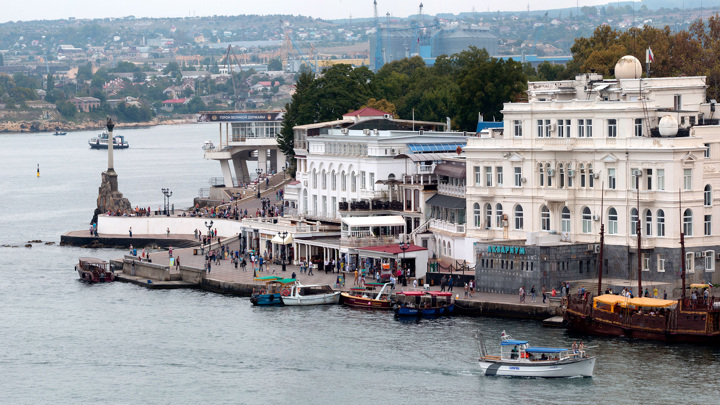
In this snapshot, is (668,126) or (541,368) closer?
(541,368)

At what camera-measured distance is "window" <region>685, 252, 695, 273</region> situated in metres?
66.0

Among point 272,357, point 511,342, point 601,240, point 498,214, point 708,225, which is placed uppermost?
point 498,214

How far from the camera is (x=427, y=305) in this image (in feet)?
220

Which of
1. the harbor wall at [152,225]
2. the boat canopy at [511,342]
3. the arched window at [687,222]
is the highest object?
the arched window at [687,222]

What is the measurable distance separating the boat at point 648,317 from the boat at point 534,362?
17.9ft

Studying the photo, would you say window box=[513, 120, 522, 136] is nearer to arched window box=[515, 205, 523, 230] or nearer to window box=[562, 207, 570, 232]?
arched window box=[515, 205, 523, 230]

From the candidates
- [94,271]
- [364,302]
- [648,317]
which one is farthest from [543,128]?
[94,271]

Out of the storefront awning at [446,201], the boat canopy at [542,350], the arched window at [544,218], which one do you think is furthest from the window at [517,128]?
the boat canopy at [542,350]

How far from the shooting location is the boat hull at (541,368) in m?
54.5

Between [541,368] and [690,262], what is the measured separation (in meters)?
14.4

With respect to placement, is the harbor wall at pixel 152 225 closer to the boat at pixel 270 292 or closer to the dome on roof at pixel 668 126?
the boat at pixel 270 292

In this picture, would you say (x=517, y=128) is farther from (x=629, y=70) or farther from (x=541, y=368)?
(x=541, y=368)

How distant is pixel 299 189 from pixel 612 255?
32.0 metres

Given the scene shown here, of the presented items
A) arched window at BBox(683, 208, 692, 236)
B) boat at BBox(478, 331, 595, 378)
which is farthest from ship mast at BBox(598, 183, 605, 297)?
boat at BBox(478, 331, 595, 378)
